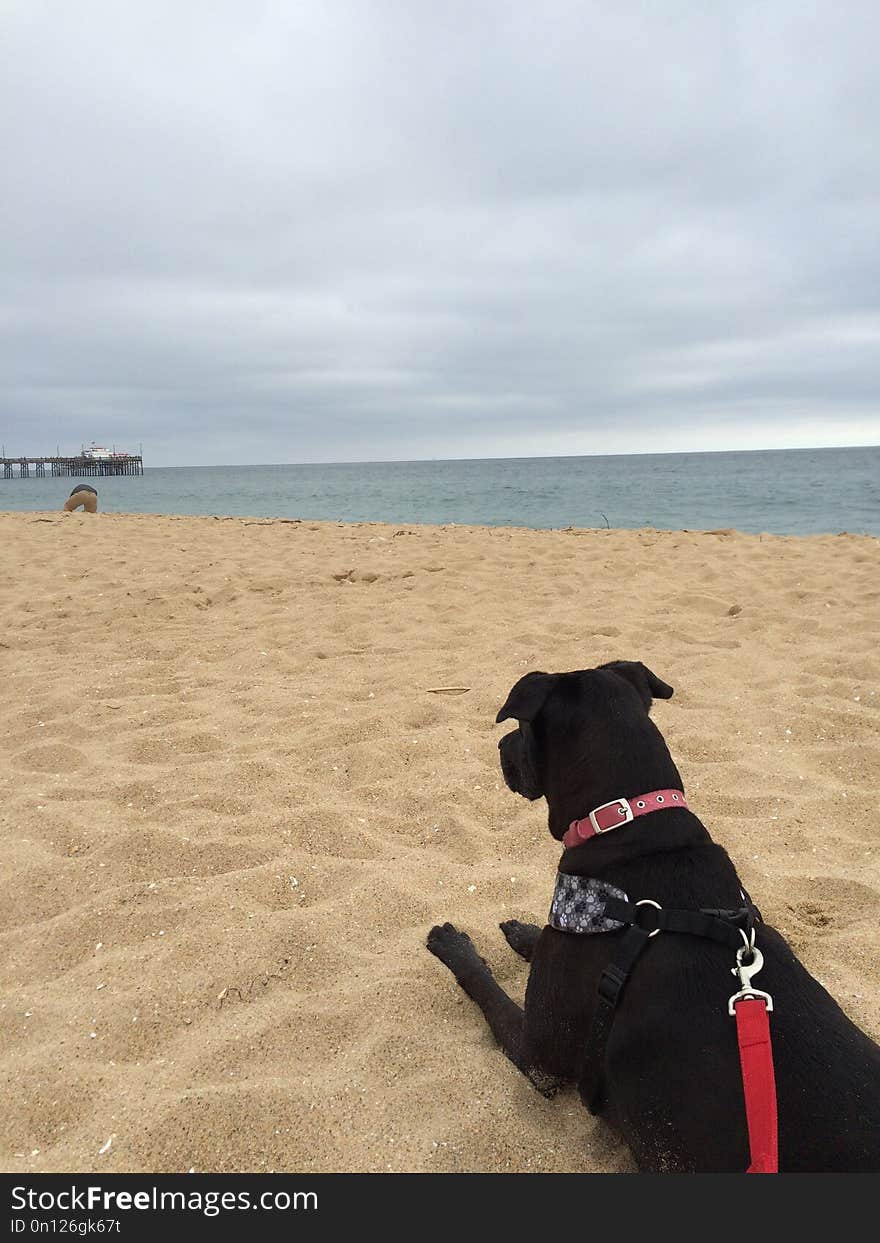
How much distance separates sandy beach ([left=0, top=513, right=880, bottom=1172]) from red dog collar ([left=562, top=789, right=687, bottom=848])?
70cm

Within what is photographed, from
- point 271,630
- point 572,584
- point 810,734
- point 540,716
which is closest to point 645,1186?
point 540,716

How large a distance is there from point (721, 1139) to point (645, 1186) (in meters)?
0.20

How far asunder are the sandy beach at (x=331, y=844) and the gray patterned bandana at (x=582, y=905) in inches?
19.4

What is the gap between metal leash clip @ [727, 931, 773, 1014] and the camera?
1.47 meters

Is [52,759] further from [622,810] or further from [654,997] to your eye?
[654,997]

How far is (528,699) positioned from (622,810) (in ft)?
1.17

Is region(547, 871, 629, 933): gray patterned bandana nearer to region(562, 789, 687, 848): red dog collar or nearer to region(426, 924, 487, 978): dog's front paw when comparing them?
region(562, 789, 687, 848): red dog collar

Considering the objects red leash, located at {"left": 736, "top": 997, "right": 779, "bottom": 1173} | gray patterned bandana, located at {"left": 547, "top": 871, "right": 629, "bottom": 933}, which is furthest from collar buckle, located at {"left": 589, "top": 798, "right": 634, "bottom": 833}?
red leash, located at {"left": 736, "top": 997, "right": 779, "bottom": 1173}

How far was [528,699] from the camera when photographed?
1963 mm

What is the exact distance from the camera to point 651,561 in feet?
28.0

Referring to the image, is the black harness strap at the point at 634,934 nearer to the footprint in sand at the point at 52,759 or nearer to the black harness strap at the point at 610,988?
the black harness strap at the point at 610,988

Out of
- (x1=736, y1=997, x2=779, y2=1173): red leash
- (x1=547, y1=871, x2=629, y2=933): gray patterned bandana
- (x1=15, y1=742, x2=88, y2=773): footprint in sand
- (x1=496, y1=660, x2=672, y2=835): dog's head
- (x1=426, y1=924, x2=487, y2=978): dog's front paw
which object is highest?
(x1=496, y1=660, x2=672, y2=835): dog's head

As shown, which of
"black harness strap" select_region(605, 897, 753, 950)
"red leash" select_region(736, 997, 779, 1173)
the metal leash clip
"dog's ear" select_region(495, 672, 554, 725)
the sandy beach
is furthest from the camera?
"dog's ear" select_region(495, 672, 554, 725)

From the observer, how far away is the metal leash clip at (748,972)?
1.47 meters
